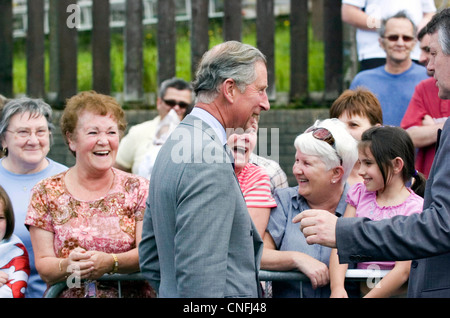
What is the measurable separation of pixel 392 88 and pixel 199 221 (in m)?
3.22

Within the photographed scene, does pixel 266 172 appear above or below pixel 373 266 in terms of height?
above

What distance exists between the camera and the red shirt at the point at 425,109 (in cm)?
534

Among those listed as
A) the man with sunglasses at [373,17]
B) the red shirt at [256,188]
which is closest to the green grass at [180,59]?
the man with sunglasses at [373,17]

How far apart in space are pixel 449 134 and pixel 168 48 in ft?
15.5

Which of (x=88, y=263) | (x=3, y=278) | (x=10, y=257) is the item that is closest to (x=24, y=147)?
(x=10, y=257)

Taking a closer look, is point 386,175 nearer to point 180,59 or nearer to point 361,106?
point 361,106

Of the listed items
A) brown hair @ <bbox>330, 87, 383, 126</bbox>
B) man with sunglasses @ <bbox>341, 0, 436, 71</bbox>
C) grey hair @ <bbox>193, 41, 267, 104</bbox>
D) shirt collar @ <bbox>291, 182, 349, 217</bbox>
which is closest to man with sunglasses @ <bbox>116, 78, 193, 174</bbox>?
man with sunglasses @ <bbox>341, 0, 436, 71</bbox>

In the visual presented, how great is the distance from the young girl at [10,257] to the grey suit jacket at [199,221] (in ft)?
4.29

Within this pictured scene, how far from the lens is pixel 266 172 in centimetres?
462

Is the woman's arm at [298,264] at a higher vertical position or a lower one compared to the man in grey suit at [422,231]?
lower

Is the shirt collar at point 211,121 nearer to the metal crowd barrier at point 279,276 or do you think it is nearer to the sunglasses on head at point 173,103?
the metal crowd barrier at point 279,276

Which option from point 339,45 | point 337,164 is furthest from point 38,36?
point 337,164

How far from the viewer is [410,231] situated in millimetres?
3092
